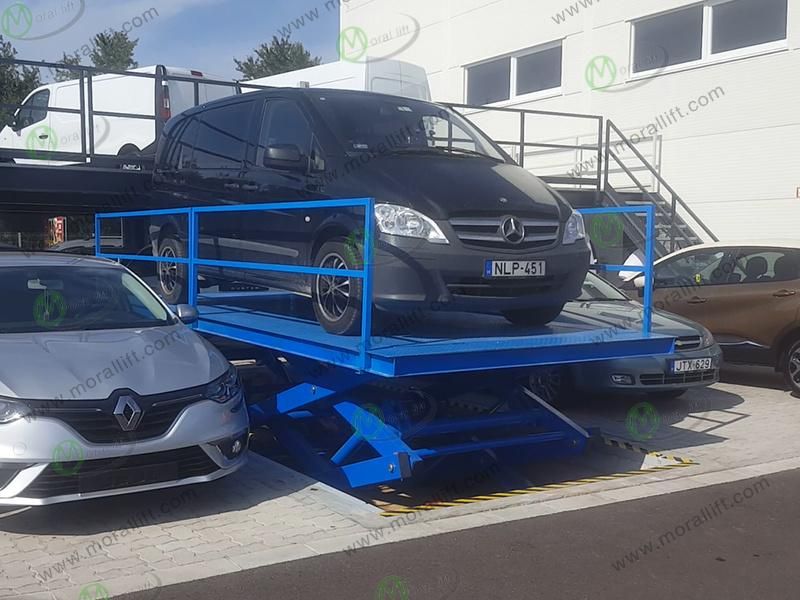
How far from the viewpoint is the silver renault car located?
4.87m

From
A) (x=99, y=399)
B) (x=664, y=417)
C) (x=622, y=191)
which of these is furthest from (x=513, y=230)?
(x=622, y=191)

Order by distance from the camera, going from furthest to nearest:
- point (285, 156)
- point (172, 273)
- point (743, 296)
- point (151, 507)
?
point (743, 296)
point (172, 273)
point (285, 156)
point (151, 507)

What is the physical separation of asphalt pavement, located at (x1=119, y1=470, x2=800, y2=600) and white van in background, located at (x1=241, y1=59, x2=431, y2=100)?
9362 millimetres

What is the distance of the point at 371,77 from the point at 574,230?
A: 833 centimetres

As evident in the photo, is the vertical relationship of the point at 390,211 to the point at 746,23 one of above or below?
below

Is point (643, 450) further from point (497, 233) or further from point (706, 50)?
point (706, 50)

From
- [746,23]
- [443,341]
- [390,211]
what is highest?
[746,23]

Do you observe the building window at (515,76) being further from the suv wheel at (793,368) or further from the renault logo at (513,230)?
the renault logo at (513,230)

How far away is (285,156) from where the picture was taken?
20.8ft

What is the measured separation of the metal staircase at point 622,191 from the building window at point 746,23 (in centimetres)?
215

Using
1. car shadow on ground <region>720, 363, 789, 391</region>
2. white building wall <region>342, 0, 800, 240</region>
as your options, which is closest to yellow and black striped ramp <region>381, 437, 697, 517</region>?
car shadow on ground <region>720, 363, 789, 391</region>

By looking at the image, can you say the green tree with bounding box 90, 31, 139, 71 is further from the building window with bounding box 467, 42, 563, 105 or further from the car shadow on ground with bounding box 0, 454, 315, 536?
the car shadow on ground with bounding box 0, 454, 315, 536

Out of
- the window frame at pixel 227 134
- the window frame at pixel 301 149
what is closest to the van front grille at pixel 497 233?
the window frame at pixel 301 149

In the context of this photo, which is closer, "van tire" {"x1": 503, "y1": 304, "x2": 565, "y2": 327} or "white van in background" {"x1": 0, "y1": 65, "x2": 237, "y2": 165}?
"van tire" {"x1": 503, "y1": 304, "x2": 565, "y2": 327}
